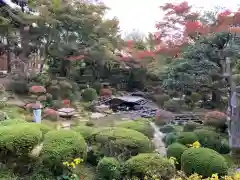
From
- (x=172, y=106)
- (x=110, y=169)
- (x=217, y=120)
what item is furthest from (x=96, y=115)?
(x=110, y=169)

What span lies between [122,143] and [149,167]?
0.93 m

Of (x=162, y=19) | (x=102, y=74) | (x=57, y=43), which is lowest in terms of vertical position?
(x=102, y=74)

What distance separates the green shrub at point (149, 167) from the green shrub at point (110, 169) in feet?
0.75

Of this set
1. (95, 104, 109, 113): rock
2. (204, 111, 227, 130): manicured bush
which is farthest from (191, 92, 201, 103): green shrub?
(204, 111, 227, 130): manicured bush

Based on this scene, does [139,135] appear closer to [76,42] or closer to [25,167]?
[25,167]

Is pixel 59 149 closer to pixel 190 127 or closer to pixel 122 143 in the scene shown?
pixel 122 143

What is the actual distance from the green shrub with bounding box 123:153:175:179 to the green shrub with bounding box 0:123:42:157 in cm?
173

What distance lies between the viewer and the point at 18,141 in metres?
5.02

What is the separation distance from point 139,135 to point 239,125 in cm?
283

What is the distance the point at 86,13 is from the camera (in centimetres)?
1545

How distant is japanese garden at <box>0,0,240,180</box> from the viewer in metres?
5.46

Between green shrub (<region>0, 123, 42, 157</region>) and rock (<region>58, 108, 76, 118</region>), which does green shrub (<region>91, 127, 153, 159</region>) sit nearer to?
green shrub (<region>0, 123, 42, 157</region>)

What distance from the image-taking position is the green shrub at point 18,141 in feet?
16.5

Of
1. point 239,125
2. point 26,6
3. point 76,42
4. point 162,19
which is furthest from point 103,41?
point 239,125
